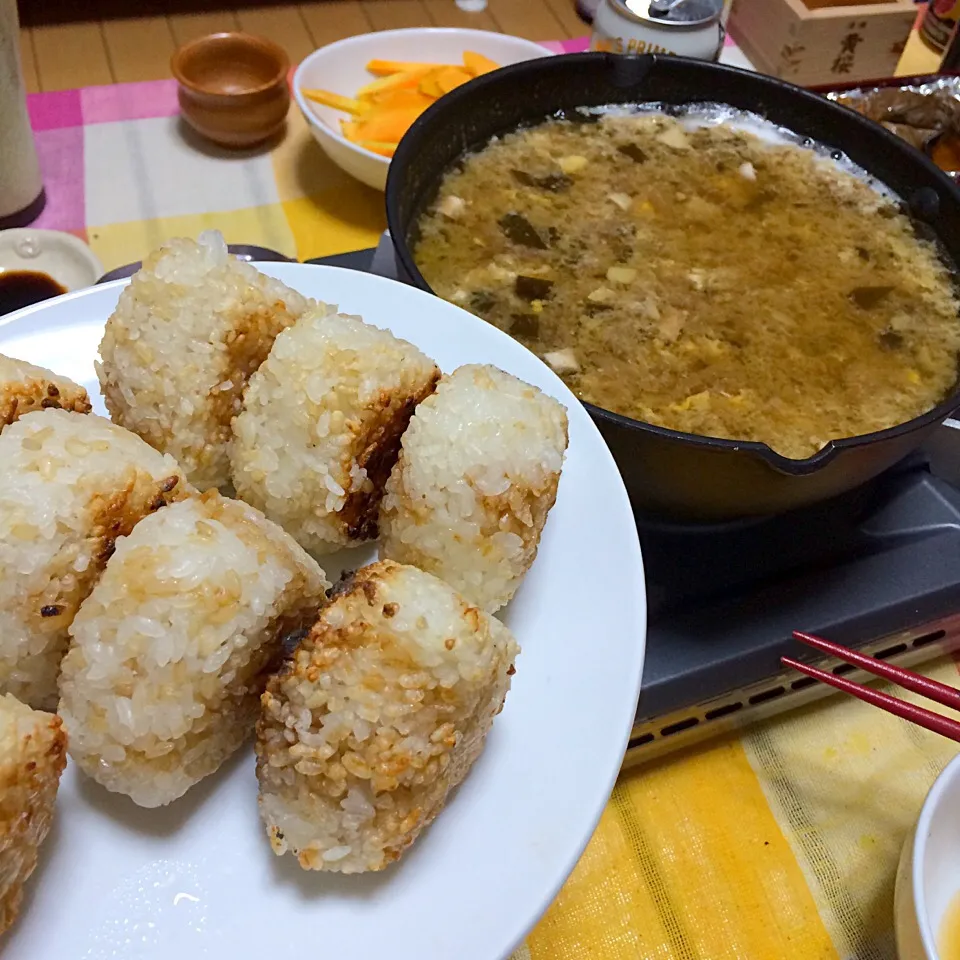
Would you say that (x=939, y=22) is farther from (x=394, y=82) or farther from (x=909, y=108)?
(x=394, y=82)

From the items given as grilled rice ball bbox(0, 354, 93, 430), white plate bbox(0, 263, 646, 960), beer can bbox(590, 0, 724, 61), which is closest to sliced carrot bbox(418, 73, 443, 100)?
beer can bbox(590, 0, 724, 61)

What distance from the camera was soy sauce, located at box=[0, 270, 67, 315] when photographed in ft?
5.66

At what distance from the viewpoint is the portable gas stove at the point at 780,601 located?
1.28m

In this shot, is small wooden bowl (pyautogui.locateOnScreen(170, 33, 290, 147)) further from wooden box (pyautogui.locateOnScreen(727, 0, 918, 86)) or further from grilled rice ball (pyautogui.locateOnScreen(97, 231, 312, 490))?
wooden box (pyautogui.locateOnScreen(727, 0, 918, 86))

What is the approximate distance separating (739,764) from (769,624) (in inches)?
9.3

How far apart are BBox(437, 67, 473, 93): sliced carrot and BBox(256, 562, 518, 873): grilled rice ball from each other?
1.74m

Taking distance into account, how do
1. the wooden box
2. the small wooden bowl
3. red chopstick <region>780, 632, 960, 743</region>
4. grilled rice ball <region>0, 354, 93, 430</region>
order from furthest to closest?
the wooden box < the small wooden bowl < red chopstick <region>780, 632, 960, 743</region> < grilled rice ball <region>0, 354, 93, 430</region>

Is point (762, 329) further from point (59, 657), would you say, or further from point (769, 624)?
point (59, 657)

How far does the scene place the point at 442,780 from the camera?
2.63 feet

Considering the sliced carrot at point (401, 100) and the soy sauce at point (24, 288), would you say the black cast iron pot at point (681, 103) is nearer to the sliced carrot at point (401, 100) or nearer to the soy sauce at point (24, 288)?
the sliced carrot at point (401, 100)

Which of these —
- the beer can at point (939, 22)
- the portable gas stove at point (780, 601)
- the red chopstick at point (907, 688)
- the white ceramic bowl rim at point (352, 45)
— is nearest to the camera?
the red chopstick at point (907, 688)

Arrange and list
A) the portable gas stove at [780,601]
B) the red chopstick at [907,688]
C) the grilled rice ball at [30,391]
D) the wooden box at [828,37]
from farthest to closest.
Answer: the wooden box at [828,37]
the portable gas stove at [780,601]
the red chopstick at [907,688]
the grilled rice ball at [30,391]

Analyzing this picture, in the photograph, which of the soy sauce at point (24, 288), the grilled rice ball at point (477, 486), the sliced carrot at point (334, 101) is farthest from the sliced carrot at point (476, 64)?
the grilled rice ball at point (477, 486)

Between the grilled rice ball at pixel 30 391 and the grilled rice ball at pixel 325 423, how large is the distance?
190 mm
